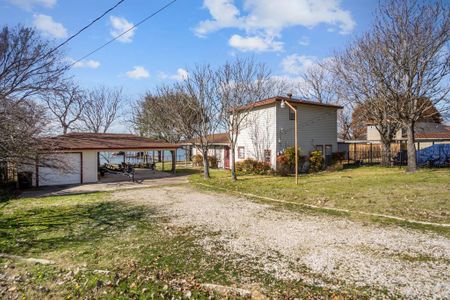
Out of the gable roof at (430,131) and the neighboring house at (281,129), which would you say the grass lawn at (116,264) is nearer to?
the neighboring house at (281,129)

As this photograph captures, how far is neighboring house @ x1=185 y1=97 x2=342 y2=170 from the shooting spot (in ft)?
71.0

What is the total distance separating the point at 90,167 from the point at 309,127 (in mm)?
17051

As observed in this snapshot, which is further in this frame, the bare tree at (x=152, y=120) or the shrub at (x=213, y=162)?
the bare tree at (x=152, y=120)

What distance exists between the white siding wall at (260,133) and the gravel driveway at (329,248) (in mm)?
11585

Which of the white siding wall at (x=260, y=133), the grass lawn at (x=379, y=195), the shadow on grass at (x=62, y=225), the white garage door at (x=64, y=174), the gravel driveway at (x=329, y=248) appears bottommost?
the gravel driveway at (x=329, y=248)

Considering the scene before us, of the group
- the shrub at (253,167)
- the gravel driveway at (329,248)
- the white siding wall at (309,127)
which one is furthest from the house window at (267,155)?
the gravel driveway at (329,248)

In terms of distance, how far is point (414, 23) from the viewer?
1808 centimetres

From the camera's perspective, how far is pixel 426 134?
112ft

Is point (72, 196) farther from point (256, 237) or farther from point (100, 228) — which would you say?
point (256, 237)

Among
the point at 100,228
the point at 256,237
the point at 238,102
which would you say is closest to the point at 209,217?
A: the point at 256,237

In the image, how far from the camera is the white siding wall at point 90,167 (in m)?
19.3

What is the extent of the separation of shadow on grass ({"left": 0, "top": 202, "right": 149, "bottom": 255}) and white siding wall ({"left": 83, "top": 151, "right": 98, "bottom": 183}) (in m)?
8.18

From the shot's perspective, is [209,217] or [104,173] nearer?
[209,217]

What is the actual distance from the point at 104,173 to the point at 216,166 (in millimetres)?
10404
